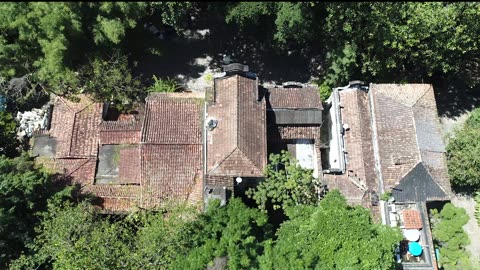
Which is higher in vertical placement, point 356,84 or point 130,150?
point 356,84

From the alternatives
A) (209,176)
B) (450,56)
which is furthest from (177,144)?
(450,56)

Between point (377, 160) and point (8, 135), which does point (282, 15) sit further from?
point (8, 135)

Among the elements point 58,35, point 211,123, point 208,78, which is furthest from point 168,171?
point 58,35

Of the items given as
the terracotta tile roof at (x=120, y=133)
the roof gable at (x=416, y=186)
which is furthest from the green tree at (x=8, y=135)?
the roof gable at (x=416, y=186)

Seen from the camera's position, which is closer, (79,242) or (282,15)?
(79,242)

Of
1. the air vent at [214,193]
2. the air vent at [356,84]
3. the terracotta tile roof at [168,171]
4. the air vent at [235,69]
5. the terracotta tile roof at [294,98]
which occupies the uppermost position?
the air vent at [235,69]

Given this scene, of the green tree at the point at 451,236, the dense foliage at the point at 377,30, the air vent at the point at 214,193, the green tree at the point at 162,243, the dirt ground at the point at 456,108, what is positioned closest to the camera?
the green tree at the point at 162,243

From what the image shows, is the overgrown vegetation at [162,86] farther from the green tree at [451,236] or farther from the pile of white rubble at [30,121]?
the green tree at [451,236]

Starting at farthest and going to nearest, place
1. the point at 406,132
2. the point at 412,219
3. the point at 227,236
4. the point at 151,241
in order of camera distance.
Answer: the point at 406,132 → the point at 412,219 → the point at 151,241 → the point at 227,236
